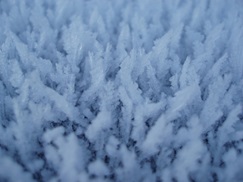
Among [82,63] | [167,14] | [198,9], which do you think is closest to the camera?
[82,63]

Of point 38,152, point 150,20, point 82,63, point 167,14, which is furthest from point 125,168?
point 167,14

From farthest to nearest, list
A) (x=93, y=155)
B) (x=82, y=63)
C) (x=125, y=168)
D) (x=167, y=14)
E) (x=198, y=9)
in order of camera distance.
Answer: (x=167, y=14)
(x=198, y=9)
(x=82, y=63)
(x=93, y=155)
(x=125, y=168)

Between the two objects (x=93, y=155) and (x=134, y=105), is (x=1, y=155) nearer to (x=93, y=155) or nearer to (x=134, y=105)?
(x=93, y=155)

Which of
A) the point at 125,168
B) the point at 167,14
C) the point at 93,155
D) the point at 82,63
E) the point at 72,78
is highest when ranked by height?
the point at 167,14

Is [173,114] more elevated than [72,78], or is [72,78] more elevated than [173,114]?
[72,78]

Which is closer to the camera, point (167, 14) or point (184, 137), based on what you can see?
point (184, 137)

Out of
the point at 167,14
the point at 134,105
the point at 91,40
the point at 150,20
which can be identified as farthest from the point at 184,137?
the point at 167,14
